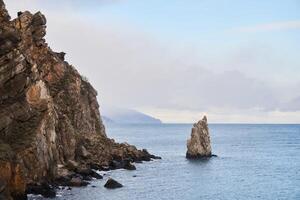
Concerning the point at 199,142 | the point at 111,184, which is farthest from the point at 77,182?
the point at 199,142

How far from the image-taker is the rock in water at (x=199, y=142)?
543 ft

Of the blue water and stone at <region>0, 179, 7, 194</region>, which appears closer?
stone at <region>0, 179, 7, 194</region>

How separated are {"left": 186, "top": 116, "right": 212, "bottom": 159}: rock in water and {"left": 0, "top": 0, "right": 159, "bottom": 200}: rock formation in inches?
750

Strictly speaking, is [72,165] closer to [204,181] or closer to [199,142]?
[204,181]

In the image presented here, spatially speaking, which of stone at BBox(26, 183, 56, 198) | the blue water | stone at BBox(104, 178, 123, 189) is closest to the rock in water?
the blue water

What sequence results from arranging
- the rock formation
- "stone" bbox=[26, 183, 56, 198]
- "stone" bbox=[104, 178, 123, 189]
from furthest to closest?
"stone" bbox=[104, 178, 123, 189]
"stone" bbox=[26, 183, 56, 198]
the rock formation

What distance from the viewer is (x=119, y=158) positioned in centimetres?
14512

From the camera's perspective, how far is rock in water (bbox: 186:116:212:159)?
165625 mm

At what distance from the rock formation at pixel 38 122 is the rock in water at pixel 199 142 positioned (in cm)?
1905

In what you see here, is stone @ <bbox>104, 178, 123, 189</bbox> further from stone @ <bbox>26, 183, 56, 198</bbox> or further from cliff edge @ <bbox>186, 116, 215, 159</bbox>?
cliff edge @ <bbox>186, 116, 215, 159</bbox>

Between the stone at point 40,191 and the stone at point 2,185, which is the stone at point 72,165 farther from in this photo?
the stone at point 2,185

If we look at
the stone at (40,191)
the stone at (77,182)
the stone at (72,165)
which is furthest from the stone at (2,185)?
the stone at (72,165)

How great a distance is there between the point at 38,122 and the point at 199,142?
82.0 m

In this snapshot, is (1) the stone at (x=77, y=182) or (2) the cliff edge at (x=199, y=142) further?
(2) the cliff edge at (x=199, y=142)
